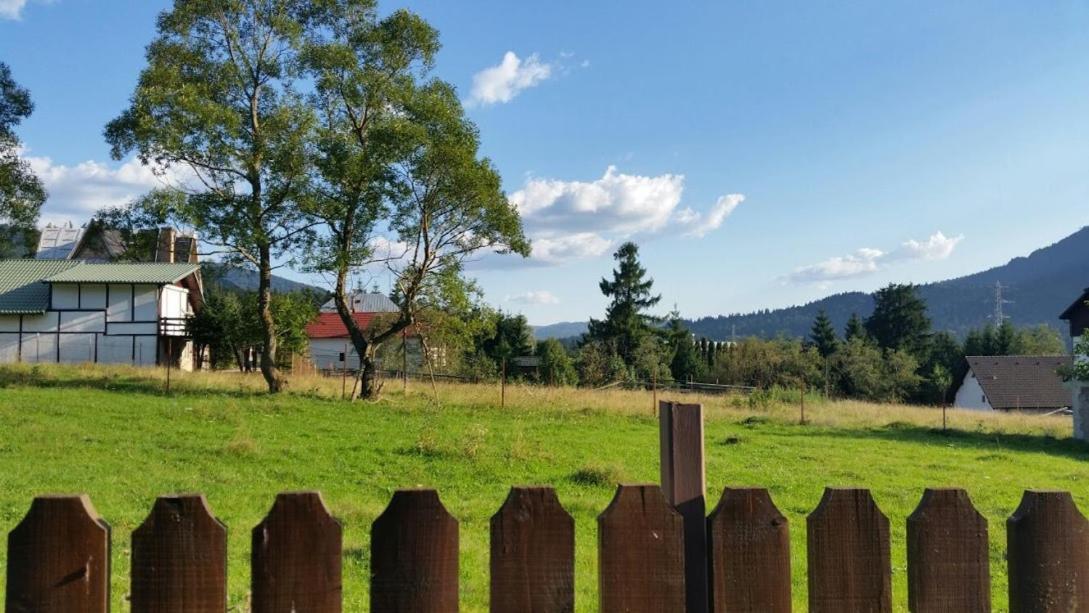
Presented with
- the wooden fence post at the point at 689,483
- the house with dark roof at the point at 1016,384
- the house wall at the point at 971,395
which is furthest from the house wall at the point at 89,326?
the house wall at the point at 971,395

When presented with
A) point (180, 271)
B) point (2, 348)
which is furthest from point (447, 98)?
point (2, 348)

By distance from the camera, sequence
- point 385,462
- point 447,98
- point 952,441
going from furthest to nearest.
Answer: point 447,98 → point 952,441 → point 385,462

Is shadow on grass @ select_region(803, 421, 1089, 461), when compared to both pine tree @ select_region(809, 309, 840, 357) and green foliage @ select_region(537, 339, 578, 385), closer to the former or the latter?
green foliage @ select_region(537, 339, 578, 385)

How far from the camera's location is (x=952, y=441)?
19516mm

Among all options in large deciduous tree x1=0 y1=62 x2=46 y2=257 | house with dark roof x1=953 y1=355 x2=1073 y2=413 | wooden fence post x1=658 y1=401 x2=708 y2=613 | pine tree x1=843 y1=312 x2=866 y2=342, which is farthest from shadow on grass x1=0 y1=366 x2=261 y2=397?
pine tree x1=843 y1=312 x2=866 y2=342

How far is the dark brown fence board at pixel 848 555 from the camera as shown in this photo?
168 cm

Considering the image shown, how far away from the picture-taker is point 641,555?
5.45 feet

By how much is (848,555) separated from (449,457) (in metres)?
10.2

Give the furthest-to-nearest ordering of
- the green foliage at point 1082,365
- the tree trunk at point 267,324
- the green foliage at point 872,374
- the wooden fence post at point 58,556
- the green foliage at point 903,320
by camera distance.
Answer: the green foliage at point 903,320 → the green foliage at point 872,374 → the tree trunk at point 267,324 → the green foliage at point 1082,365 → the wooden fence post at point 58,556

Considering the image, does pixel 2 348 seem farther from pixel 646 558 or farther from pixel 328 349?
pixel 646 558

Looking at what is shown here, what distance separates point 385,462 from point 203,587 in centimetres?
990

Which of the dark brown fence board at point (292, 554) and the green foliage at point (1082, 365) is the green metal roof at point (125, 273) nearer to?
the green foliage at point (1082, 365)

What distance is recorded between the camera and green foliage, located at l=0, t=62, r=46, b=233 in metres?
31.5

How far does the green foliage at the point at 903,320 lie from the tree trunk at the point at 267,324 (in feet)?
175
